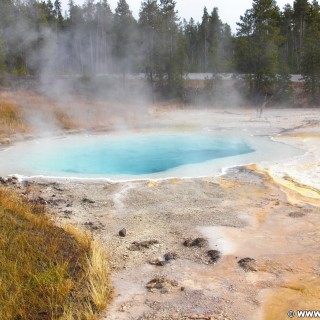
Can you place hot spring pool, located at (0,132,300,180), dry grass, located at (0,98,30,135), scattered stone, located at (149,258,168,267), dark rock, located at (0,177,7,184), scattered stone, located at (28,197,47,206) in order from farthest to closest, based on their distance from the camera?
dry grass, located at (0,98,30,135) < hot spring pool, located at (0,132,300,180) < dark rock, located at (0,177,7,184) < scattered stone, located at (28,197,47,206) < scattered stone, located at (149,258,168,267)

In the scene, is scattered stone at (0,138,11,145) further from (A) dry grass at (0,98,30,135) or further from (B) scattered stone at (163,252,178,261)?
(B) scattered stone at (163,252,178,261)

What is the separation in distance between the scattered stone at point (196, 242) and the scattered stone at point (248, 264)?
65 centimetres

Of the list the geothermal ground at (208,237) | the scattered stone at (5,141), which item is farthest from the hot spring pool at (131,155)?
the geothermal ground at (208,237)

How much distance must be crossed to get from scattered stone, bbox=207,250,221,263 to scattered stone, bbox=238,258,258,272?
272 millimetres

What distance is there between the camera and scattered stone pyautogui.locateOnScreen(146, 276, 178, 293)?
A: 13.2 ft

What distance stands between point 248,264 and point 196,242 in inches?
33.8

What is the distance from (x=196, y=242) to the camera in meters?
5.19

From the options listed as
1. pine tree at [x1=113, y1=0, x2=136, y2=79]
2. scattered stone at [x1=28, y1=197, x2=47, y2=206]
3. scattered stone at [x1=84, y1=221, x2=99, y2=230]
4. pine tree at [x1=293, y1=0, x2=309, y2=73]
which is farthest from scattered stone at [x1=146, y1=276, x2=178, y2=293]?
pine tree at [x1=293, y1=0, x2=309, y2=73]

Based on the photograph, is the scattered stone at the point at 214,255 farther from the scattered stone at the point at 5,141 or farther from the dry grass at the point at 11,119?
the dry grass at the point at 11,119

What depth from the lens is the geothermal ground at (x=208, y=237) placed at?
378cm

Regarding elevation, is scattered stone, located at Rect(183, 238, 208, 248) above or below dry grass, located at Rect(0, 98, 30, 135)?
below

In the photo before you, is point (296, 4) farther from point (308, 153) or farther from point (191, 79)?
point (308, 153)

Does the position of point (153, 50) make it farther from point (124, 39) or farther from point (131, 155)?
point (131, 155)

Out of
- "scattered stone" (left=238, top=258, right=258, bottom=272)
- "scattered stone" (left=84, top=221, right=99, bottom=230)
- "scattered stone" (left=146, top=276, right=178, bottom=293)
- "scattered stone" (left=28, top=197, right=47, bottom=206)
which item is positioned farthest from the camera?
"scattered stone" (left=28, top=197, right=47, bottom=206)
